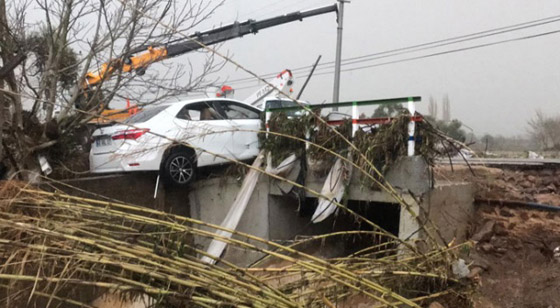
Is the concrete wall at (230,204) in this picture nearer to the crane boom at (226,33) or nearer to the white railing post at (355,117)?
the white railing post at (355,117)

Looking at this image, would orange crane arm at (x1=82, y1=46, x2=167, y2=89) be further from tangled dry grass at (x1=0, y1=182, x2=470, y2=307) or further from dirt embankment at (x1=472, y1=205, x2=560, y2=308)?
dirt embankment at (x1=472, y1=205, x2=560, y2=308)

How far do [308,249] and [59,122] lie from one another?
16.2ft

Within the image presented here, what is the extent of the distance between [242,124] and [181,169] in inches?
56.1

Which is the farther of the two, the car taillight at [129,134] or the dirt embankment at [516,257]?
the car taillight at [129,134]

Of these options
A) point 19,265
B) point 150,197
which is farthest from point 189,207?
point 19,265

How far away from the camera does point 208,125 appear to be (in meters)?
7.71

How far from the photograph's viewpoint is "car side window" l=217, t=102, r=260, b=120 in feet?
27.5

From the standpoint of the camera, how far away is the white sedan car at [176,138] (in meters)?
7.13

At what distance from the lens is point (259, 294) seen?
2.36m

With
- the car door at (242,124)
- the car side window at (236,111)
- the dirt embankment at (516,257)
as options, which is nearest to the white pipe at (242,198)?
the car door at (242,124)

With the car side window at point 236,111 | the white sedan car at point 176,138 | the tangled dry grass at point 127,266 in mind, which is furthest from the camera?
the car side window at point 236,111

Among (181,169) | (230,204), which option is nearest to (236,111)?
(181,169)

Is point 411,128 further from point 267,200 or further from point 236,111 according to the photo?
point 236,111

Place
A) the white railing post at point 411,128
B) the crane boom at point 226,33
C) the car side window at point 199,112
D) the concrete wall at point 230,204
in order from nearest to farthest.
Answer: the white railing post at point 411,128 → the car side window at point 199,112 → the concrete wall at point 230,204 → the crane boom at point 226,33
